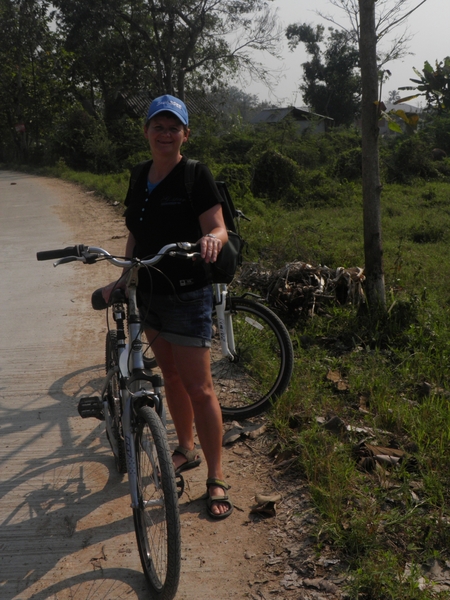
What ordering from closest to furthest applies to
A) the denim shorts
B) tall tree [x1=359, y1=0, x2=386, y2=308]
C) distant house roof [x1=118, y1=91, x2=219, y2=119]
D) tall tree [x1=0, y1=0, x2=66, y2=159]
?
the denim shorts → tall tree [x1=359, y1=0, x2=386, y2=308] → distant house roof [x1=118, y1=91, x2=219, y2=119] → tall tree [x1=0, y1=0, x2=66, y2=159]

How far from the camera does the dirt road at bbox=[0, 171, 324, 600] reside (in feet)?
9.28

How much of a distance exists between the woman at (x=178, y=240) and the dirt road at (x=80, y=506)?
297 millimetres

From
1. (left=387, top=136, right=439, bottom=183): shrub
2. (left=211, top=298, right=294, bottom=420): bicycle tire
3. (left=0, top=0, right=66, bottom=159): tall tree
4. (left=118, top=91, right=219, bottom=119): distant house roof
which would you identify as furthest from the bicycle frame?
(left=0, top=0, right=66, bottom=159): tall tree

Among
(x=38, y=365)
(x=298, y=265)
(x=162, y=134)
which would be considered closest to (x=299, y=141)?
(x=298, y=265)

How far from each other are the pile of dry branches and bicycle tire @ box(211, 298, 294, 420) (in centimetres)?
134

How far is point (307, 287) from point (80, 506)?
3353 mm

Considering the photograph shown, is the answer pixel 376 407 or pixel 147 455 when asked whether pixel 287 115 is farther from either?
pixel 147 455

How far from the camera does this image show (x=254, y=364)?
483cm

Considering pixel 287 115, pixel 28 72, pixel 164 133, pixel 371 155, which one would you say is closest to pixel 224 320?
pixel 164 133

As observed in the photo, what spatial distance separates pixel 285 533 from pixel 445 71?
4075mm

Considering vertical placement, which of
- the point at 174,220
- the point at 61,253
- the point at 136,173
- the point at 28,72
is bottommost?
the point at 61,253

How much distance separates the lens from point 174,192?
3078 millimetres

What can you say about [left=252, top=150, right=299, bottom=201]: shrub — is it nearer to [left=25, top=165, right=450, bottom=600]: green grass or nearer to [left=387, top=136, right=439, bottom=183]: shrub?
Answer: [left=387, top=136, right=439, bottom=183]: shrub

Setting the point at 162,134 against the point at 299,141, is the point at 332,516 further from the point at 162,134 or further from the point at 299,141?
the point at 299,141
